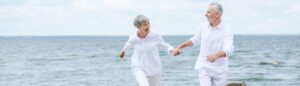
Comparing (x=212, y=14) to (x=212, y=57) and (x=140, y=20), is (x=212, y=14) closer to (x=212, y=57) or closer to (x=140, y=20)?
(x=212, y=57)

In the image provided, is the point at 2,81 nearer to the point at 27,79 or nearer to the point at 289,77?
the point at 27,79

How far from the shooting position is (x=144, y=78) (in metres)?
9.46

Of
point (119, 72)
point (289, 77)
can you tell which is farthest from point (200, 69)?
point (119, 72)

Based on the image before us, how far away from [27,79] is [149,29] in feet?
98.4

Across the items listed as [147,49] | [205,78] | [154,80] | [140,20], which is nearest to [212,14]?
[205,78]

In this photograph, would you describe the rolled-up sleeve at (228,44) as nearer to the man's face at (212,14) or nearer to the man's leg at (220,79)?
the man's face at (212,14)

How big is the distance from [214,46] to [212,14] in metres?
0.39

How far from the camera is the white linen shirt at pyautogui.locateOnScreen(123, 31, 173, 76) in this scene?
9484mm

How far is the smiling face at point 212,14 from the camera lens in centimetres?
834

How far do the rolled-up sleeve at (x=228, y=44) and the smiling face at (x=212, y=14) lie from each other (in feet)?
0.72

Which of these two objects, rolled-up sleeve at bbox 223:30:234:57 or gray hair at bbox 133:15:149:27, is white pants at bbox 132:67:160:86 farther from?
rolled-up sleeve at bbox 223:30:234:57

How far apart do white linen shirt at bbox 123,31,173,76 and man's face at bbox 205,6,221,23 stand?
115cm

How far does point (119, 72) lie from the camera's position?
4266 cm

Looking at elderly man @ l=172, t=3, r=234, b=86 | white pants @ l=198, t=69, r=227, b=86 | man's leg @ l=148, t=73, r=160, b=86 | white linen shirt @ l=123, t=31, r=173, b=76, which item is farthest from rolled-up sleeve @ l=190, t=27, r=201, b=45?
man's leg @ l=148, t=73, r=160, b=86
